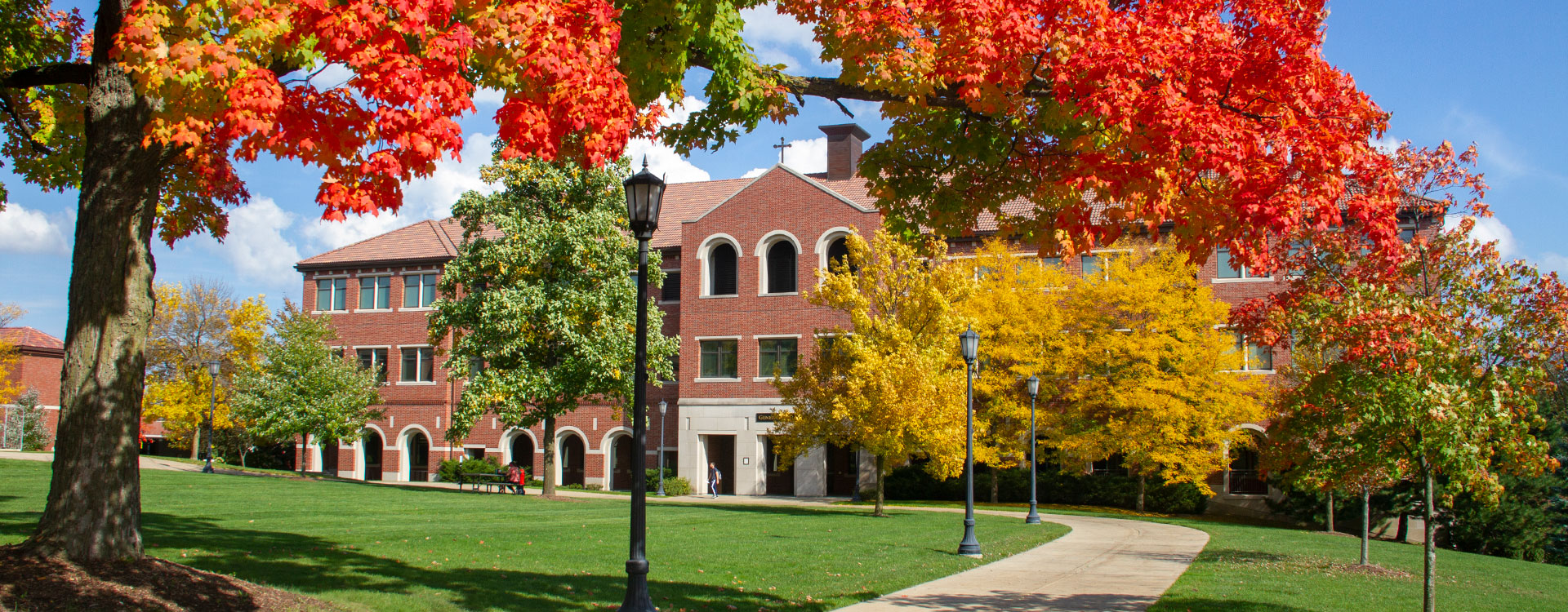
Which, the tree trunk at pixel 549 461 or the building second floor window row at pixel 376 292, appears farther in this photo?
the building second floor window row at pixel 376 292

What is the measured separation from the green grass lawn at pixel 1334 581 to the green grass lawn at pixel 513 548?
305 cm

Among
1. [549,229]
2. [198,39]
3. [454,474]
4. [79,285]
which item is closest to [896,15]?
[198,39]

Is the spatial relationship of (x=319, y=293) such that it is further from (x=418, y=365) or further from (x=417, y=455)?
(x=417, y=455)

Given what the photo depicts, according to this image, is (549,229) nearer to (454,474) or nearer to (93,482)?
(454,474)

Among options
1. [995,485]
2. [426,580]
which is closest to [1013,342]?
[995,485]

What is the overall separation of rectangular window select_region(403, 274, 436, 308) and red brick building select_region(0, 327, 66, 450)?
26556 mm

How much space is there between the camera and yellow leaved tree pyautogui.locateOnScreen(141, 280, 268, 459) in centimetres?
4475

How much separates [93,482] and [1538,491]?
3438cm

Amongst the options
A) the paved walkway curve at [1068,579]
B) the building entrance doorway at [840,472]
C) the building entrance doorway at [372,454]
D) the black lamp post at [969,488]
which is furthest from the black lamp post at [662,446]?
the black lamp post at [969,488]

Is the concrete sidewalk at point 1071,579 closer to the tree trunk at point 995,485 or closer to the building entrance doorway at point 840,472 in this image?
the tree trunk at point 995,485

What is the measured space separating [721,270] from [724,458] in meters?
7.26

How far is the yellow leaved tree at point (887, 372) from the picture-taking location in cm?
2305

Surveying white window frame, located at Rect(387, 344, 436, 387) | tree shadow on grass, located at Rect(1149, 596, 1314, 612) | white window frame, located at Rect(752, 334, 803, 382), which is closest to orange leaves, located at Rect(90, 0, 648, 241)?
tree shadow on grass, located at Rect(1149, 596, 1314, 612)

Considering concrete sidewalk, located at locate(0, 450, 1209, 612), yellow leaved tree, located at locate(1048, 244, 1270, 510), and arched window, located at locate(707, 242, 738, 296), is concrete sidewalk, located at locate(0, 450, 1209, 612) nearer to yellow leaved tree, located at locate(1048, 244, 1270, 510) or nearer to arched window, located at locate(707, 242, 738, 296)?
yellow leaved tree, located at locate(1048, 244, 1270, 510)
